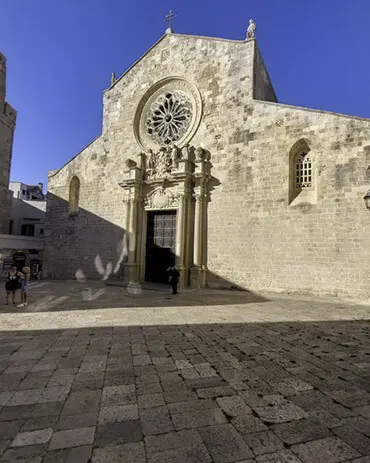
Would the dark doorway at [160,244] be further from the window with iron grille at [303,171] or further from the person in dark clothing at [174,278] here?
the window with iron grille at [303,171]

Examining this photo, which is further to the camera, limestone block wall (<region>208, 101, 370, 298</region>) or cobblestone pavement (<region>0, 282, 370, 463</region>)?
limestone block wall (<region>208, 101, 370, 298</region>)

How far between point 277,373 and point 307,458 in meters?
1.57

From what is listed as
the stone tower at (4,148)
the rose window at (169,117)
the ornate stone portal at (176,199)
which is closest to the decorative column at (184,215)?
the ornate stone portal at (176,199)

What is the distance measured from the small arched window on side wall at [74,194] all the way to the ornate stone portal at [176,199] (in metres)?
3.85

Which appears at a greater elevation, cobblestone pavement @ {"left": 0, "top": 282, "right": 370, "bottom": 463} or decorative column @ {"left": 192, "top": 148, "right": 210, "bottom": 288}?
decorative column @ {"left": 192, "top": 148, "right": 210, "bottom": 288}

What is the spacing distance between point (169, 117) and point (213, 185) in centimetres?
495

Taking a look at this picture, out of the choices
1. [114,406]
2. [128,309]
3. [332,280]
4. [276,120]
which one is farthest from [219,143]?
[114,406]

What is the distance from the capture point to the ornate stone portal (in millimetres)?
12734

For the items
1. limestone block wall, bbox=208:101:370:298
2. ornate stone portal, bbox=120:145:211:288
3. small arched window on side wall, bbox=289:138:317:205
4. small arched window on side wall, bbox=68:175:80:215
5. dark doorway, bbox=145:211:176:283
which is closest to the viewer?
limestone block wall, bbox=208:101:370:298

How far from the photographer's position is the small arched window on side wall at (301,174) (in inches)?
427

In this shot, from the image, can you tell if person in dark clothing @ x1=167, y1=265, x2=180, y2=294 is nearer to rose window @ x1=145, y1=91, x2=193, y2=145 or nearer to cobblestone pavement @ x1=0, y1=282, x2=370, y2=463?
cobblestone pavement @ x1=0, y1=282, x2=370, y2=463

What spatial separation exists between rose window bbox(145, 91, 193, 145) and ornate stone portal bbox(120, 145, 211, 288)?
102 cm

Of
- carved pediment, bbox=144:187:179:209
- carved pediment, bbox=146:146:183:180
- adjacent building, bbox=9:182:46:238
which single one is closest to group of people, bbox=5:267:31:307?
carved pediment, bbox=144:187:179:209

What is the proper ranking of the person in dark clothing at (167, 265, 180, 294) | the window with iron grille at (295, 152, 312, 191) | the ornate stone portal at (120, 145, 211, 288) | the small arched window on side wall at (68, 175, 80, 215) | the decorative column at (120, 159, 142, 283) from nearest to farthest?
the window with iron grille at (295, 152, 312, 191) → the person in dark clothing at (167, 265, 180, 294) → the ornate stone portal at (120, 145, 211, 288) → the decorative column at (120, 159, 142, 283) → the small arched window on side wall at (68, 175, 80, 215)
